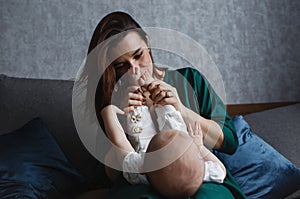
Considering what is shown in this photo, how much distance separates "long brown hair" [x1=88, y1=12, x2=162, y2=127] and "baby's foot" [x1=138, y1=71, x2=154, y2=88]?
0.27 ft

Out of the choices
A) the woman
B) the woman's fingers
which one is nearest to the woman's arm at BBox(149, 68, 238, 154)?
the woman

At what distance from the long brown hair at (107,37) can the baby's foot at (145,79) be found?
8cm

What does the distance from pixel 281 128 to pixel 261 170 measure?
1.13 ft

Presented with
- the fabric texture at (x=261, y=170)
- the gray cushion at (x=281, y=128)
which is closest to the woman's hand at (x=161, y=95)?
Result: the fabric texture at (x=261, y=170)

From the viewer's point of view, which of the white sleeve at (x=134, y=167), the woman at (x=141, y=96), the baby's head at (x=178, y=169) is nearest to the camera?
the baby's head at (x=178, y=169)

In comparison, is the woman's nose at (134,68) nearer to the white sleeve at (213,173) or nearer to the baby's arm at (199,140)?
the baby's arm at (199,140)

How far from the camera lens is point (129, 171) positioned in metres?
1.36

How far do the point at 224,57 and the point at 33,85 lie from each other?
97cm

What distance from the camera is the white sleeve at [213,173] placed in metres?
1.39

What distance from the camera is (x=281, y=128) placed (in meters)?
2.03

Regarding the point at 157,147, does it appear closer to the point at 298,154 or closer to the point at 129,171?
the point at 129,171

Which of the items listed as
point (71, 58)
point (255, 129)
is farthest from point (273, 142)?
point (71, 58)

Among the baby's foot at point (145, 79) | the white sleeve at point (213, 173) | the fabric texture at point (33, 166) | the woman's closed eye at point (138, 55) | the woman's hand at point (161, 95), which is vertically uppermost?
the woman's closed eye at point (138, 55)

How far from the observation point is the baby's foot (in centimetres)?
145
